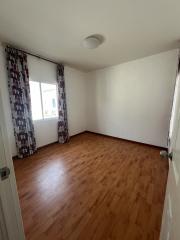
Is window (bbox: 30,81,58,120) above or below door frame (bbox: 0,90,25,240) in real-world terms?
above

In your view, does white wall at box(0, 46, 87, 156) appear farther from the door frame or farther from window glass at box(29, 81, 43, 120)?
the door frame

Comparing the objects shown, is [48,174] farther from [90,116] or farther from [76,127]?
[90,116]

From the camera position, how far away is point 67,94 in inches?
148

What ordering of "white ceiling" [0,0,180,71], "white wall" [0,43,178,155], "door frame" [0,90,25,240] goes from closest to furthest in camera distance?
1. "door frame" [0,90,25,240]
2. "white ceiling" [0,0,180,71]
3. "white wall" [0,43,178,155]

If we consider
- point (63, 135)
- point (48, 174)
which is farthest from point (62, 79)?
point (48, 174)

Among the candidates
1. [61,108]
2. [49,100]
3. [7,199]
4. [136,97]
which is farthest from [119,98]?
[7,199]

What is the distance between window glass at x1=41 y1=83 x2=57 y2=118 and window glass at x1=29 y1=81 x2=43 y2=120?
13cm

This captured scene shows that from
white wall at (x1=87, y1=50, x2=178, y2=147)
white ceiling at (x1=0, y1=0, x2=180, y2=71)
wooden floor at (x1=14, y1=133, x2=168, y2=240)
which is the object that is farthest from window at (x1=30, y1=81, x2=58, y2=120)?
white wall at (x1=87, y1=50, x2=178, y2=147)

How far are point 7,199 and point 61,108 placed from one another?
9.42 feet

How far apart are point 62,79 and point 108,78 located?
1472mm

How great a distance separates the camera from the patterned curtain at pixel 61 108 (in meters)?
3.30

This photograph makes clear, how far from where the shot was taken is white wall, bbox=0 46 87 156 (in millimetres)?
2400

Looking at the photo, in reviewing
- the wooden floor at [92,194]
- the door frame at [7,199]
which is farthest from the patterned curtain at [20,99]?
the door frame at [7,199]

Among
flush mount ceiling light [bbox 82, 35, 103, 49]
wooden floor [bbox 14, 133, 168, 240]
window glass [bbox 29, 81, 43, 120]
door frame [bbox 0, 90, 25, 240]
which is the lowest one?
wooden floor [bbox 14, 133, 168, 240]
